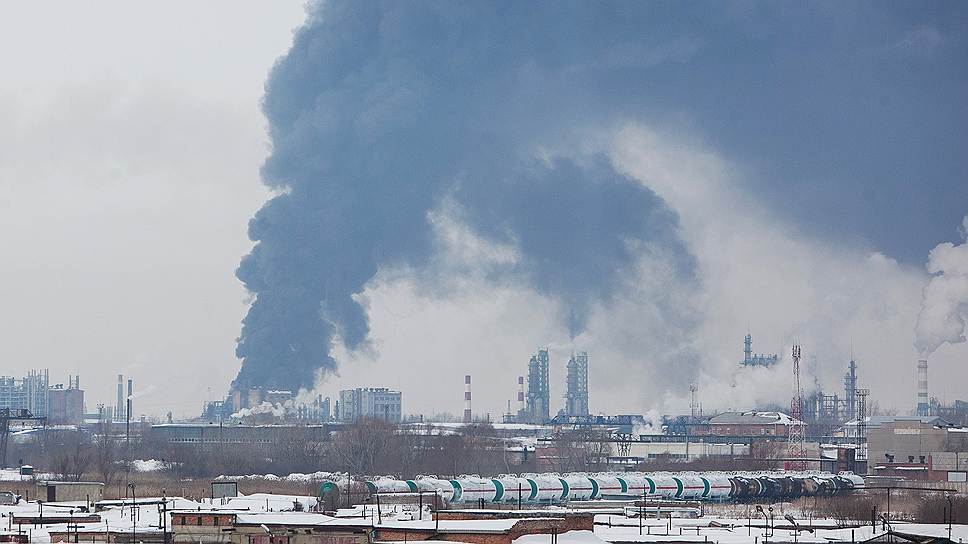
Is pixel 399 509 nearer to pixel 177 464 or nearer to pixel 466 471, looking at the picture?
pixel 466 471

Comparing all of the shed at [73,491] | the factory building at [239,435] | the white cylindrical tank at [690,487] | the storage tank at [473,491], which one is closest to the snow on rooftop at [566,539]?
the shed at [73,491]

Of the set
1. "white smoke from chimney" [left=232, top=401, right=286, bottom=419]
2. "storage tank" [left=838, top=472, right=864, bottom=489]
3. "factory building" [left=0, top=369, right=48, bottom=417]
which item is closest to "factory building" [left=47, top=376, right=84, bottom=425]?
"factory building" [left=0, top=369, right=48, bottom=417]

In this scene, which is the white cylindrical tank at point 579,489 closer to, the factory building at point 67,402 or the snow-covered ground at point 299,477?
the snow-covered ground at point 299,477

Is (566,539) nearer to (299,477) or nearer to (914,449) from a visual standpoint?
(299,477)

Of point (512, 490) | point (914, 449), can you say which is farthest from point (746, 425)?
point (512, 490)

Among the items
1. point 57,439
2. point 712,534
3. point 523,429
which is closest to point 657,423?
point 523,429

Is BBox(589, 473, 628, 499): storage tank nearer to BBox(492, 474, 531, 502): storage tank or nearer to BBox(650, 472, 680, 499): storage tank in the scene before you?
BBox(650, 472, 680, 499): storage tank
